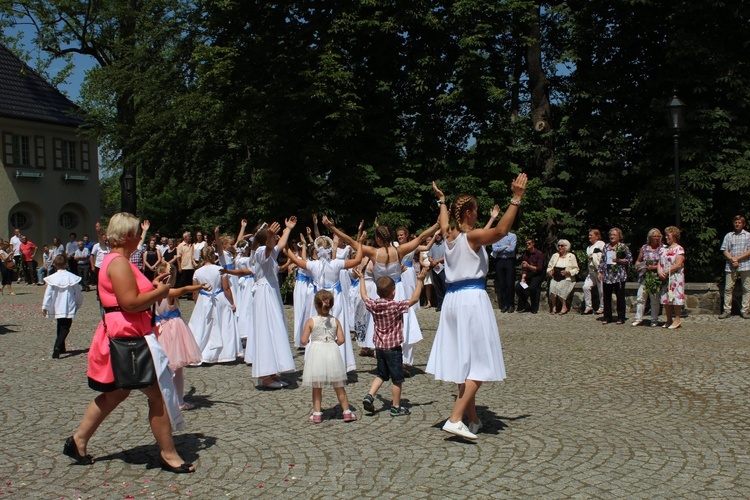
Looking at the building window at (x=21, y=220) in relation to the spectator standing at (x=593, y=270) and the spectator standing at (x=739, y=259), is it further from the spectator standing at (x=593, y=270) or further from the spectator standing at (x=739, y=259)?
the spectator standing at (x=739, y=259)

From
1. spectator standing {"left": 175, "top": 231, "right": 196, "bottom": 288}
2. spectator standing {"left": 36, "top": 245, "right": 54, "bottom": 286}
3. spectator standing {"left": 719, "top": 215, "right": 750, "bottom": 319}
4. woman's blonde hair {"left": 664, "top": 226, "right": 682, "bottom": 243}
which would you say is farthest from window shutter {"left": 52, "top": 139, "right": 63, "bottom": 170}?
spectator standing {"left": 719, "top": 215, "right": 750, "bottom": 319}

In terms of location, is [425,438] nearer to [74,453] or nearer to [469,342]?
[469,342]

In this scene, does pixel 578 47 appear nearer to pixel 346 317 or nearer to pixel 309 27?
pixel 309 27

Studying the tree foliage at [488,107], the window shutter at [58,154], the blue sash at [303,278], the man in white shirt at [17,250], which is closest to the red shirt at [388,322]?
the blue sash at [303,278]

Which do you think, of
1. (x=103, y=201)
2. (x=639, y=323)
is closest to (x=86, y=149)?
(x=639, y=323)

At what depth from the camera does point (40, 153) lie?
42438mm

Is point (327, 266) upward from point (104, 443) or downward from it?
upward

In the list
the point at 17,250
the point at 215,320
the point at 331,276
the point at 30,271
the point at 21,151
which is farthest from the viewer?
the point at 21,151

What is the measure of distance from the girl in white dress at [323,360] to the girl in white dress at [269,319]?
1645 mm

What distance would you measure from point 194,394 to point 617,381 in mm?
5112

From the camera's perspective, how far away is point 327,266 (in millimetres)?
10391

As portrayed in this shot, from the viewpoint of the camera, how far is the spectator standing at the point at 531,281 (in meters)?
17.8

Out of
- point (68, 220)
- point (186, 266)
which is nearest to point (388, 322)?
point (186, 266)

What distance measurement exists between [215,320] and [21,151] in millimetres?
A: 35555
